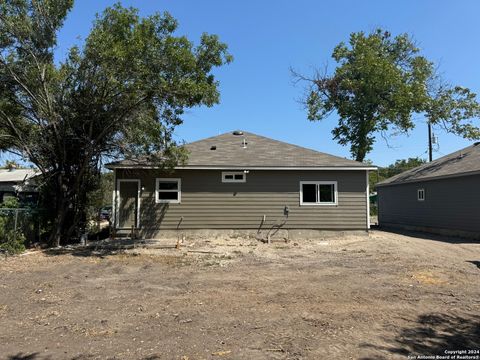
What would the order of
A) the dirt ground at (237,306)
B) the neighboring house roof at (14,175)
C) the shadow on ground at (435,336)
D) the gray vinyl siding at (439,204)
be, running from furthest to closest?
the neighboring house roof at (14,175), the gray vinyl siding at (439,204), the dirt ground at (237,306), the shadow on ground at (435,336)

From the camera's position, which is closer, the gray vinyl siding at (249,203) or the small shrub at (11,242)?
the small shrub at (11,242)

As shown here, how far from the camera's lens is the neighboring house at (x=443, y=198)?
17.2 metres

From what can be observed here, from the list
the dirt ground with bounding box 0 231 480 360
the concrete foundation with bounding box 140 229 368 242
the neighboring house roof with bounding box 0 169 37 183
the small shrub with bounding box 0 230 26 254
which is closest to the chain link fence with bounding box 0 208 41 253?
the small shrub with bounding box 0 230 26 254

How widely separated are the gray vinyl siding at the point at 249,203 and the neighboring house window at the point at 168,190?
0.16 meters

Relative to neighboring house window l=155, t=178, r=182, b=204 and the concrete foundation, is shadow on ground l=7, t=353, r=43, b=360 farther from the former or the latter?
neighboring house window l=155, t=178, r=182, b=204

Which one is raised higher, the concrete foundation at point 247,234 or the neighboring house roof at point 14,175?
the neighboring house roof at point 14,175

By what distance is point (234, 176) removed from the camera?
17.1 meters

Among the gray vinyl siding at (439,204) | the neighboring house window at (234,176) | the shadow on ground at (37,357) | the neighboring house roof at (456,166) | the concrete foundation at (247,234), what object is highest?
the neighboring house roof at (456,166)

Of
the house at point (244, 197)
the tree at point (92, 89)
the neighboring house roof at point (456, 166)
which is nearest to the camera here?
the tree at point (92, 89)

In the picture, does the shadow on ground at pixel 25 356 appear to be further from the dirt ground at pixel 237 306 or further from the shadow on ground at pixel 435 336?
the shadow on ground at pixel 435 336

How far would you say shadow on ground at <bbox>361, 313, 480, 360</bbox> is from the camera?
16.1 feet

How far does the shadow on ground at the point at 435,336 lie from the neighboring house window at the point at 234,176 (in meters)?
11.3

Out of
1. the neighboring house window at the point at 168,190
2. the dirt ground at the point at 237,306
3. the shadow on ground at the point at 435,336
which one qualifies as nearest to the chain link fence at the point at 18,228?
the dirt ground at the point at 237,306

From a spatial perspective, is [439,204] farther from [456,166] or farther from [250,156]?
[250,156]
